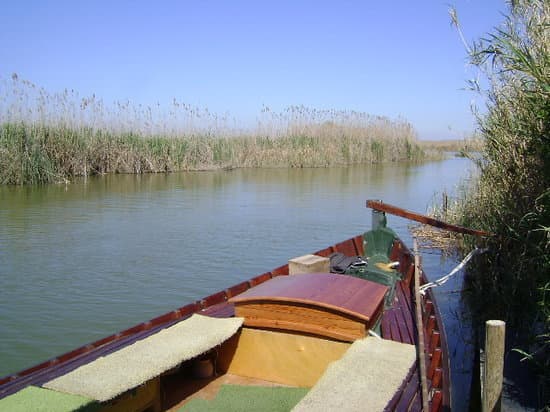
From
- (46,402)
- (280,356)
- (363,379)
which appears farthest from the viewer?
(280,356)

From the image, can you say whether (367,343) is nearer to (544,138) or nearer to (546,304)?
(546,304)

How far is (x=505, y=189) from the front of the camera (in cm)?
600

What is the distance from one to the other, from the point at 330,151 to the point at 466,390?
26.2m

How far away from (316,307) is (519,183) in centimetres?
306

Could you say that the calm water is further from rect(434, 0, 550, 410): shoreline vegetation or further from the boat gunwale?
the boat gunwale

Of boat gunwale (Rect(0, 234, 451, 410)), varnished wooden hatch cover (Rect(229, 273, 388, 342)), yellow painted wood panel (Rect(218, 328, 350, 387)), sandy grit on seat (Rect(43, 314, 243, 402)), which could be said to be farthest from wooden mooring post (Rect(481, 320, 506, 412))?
sandy grit on seat (Rect(43, 314, 243, 402))

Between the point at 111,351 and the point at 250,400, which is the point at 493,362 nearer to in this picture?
the point at 250,400

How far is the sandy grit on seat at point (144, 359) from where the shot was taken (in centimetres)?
287

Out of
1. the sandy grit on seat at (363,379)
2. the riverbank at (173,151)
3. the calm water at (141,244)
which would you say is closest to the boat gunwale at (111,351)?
the sandy grit on seat at (363,379)

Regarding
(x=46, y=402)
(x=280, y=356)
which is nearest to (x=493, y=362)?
(x=280, y=356)

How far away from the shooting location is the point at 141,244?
37.2 ft

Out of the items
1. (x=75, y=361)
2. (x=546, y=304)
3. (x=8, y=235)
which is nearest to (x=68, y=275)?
(x=8, y=235)

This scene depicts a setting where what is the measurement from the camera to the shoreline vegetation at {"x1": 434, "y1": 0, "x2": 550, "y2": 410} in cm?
465

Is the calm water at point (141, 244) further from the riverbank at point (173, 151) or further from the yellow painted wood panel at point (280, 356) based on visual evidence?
the yellow painted wood panel at point (280, 356)
